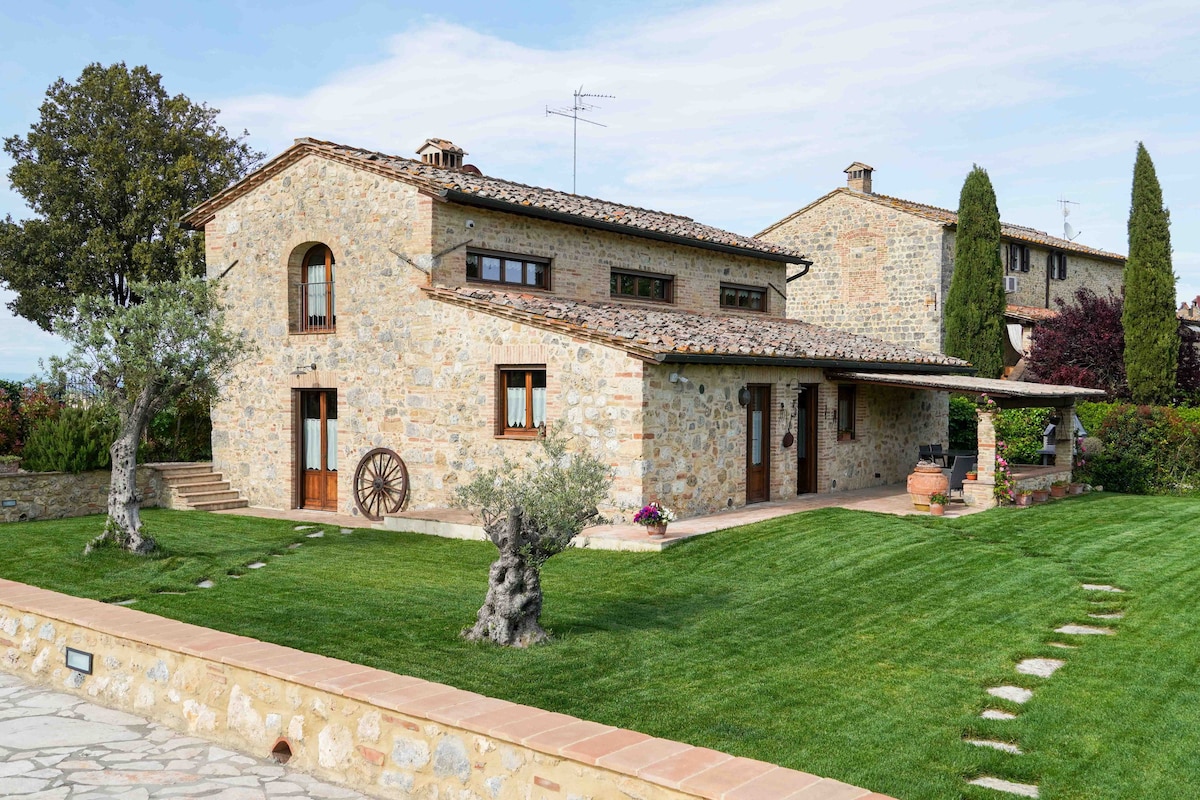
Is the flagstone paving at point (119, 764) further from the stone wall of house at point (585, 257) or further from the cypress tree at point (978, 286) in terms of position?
the cypress tree at point (978, 286)

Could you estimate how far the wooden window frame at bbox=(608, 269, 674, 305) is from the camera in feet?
59.7

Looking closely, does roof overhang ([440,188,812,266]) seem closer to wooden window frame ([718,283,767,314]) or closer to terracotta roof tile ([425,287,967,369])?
wooden window frame ([718,283,767,314])

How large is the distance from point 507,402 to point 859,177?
19.0 m

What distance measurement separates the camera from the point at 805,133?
62.3 feet

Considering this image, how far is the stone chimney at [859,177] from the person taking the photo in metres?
29.2

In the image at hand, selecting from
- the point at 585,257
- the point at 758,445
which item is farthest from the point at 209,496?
the point at 758,445

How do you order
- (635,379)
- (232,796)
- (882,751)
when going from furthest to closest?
(635,379) → (882,751) → (232,796)

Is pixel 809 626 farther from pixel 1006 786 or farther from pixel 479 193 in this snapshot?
pixel 479 193

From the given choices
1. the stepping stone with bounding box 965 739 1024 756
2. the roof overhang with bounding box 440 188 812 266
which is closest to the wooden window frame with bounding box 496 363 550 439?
the roof overhang with bounding box 440 188 812 266

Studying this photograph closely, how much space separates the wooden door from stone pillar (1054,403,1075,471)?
5.19m

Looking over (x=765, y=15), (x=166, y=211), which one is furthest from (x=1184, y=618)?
(x=166, y=211)

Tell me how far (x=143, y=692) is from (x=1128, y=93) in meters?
14.6

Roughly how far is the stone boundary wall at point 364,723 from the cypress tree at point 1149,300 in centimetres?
2327

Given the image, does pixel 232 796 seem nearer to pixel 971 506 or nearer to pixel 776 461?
pixel 776 461
